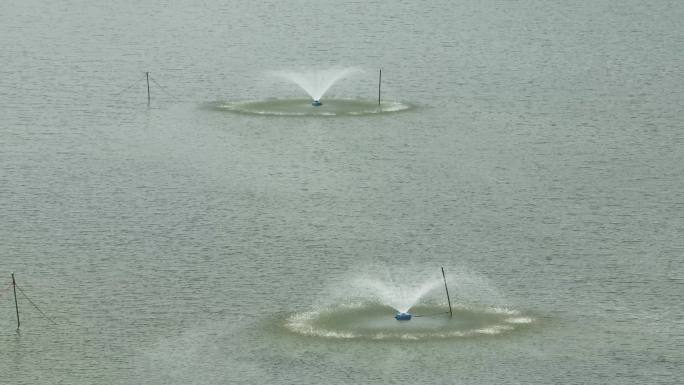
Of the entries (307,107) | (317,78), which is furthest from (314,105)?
(317,78)

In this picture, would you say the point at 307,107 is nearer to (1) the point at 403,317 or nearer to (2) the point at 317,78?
(2) the point at 317,78

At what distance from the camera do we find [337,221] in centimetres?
9650

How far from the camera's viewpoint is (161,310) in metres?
77.8

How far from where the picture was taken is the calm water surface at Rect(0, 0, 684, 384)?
233 feet

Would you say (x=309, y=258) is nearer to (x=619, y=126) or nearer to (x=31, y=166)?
(x=31, y=166)

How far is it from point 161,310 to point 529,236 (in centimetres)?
2415

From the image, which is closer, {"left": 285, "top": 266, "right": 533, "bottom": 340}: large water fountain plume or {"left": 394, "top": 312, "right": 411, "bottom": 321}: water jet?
{"left": 285, "top": 266, "right": 533, "bottom": 340}: large water fountain plume

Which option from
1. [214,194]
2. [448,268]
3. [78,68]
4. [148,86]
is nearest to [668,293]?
[448,268]

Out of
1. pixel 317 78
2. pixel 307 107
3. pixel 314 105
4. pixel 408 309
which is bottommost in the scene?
pixel 408 309

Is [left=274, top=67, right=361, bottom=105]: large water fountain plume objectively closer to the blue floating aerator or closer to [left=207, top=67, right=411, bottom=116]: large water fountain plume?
[left=207, top=67, right=411, bottom=116]: large water fountain plume

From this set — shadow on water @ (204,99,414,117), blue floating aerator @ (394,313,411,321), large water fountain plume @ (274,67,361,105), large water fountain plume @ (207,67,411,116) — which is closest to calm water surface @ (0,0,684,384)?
blue floating aerator @ (394,313,411,321)

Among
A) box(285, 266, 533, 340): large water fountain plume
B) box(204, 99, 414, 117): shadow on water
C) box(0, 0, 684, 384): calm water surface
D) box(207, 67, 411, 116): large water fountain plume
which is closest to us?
box(0, 0, 684, 384): calm water surface

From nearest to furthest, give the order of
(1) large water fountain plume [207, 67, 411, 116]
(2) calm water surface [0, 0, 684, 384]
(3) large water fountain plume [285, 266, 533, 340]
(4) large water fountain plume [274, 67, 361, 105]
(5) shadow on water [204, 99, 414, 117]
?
(2) calm water surface [0, 0, 684, 384] → (3) large water fountain plume [285, 266, 533, 340] → (5) shadow on water [204, 99, 414, 117] → (1) large water fountain plume [207, 67, 411, 116] → (4) large water fountain plume [274, 67, 361, 105]

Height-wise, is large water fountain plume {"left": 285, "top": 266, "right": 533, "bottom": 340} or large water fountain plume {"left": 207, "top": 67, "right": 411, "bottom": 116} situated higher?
large water fountain plume {"left": 207, "top": 67, "right": 411, "bottom": 116}
